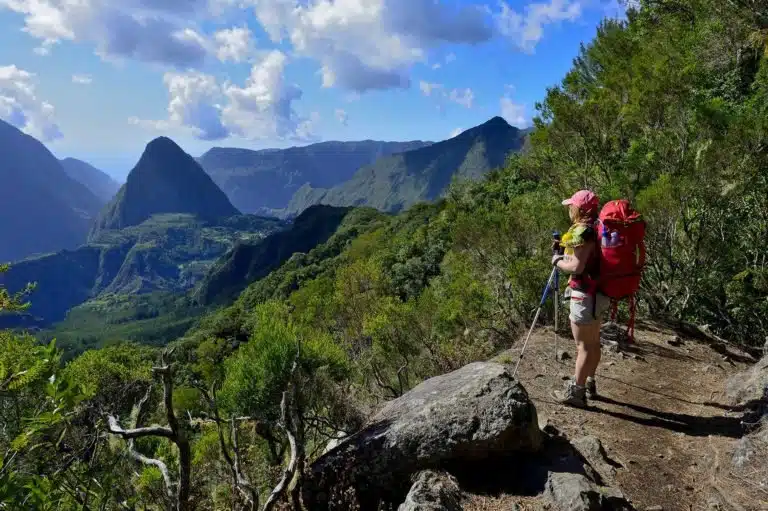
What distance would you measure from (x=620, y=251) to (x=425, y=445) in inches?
122

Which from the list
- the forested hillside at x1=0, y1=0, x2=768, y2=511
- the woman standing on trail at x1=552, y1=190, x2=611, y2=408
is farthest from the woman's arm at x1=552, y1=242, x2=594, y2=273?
the forested hillside at x1=0, y1=0, x2=768, y2=511

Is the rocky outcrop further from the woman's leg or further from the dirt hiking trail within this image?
the woman's leg

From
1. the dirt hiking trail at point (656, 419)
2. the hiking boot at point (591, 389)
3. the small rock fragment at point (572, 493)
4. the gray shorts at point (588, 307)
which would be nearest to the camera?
the small rock fragment at point (572, 493)

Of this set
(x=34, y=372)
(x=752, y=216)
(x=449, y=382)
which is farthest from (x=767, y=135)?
(x=34, y=372)

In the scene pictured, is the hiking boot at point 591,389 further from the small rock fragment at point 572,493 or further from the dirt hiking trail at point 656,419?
the small rock fragment at point 572,493

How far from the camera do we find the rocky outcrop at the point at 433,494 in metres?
4.23

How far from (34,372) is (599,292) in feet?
17.7

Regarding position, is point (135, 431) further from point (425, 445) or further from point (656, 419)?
point (656, 419)

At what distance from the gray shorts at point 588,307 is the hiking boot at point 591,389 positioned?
4.02 ft

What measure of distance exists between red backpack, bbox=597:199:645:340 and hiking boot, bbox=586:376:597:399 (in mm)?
1485

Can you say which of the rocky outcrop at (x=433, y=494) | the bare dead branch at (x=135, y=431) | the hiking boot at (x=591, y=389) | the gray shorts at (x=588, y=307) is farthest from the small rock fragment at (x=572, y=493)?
the bare dead branch at (x=135, y=431)

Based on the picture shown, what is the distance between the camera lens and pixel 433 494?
14.4 feet

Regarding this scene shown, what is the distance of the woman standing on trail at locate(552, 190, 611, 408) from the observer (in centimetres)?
573

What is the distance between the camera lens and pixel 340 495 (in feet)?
16.2
